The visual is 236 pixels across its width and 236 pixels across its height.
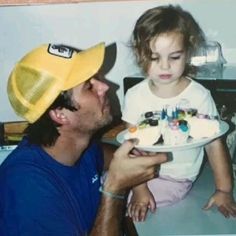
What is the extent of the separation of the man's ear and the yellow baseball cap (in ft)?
0.08

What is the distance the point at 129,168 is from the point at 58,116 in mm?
150

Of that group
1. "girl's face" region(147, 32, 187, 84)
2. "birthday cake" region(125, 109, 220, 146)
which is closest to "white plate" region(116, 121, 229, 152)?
"birthday cake" region(125, 109, 220, 146)

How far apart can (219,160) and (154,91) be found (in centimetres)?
16

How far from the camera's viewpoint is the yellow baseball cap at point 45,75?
73 centimetres

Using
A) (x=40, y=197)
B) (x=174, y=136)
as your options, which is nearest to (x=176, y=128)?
(x=174, y=136)

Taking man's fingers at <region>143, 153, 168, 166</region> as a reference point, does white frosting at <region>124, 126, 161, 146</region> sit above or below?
above

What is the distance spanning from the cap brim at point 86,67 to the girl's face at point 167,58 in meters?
0.08

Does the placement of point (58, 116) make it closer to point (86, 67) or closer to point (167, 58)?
point (86, 67)

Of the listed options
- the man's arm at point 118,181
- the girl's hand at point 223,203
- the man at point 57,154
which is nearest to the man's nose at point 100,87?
the man at point 57,154

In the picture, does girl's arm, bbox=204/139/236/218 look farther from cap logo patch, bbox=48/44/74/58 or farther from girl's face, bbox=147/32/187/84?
cap logo patch, bbox=48/44/74/58

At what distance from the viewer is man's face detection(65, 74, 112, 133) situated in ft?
2.47

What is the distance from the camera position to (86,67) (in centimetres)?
73

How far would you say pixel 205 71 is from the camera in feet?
2.46

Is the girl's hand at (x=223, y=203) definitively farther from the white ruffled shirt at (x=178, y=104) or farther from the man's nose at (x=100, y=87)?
the man's nose at (x=100, y=87)
